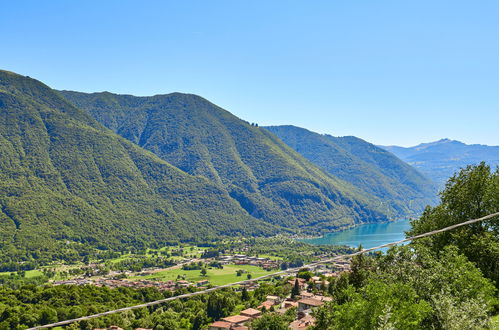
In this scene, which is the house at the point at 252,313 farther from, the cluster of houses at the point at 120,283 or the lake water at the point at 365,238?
the lake water at the point at 365,238

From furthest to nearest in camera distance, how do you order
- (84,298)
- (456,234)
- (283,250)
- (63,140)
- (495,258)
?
(63,140) → (283,250) → (84,298) → (456,234) → (495,258)

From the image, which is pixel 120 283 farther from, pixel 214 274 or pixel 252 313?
pixel 252 313

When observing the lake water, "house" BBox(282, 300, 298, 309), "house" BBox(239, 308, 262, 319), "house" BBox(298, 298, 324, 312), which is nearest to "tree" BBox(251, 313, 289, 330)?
"house" BBox(298, 298, 324, 312)

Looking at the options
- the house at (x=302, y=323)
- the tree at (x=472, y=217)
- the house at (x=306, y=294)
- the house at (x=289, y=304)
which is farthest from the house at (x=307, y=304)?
the tree at (x=472, y=217)

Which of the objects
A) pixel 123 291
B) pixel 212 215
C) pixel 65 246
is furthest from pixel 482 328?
pixel 212 215

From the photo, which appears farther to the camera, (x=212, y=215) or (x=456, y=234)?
(x=212, y=215)

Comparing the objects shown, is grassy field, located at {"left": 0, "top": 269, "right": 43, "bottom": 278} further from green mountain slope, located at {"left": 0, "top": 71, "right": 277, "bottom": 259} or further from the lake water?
the lake water

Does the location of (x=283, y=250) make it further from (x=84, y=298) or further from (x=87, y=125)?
(x=87, y=125)

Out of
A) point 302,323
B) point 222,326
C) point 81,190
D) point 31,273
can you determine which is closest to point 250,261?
point 31,273
